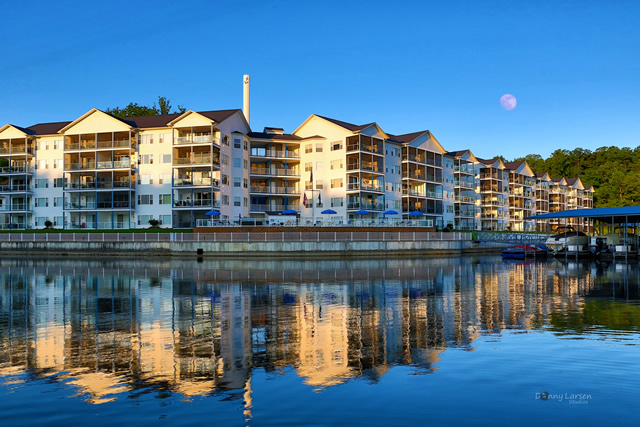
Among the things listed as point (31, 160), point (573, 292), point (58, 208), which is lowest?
point (573, 292)

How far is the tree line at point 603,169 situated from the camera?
14375 cm

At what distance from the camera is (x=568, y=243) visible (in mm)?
62688

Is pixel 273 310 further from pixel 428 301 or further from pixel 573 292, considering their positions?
pixel 573 292

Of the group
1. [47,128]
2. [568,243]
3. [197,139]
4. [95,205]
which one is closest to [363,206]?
[197,139]

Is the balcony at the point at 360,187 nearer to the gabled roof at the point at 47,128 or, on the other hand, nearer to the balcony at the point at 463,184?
the balcony at the point at 463,184

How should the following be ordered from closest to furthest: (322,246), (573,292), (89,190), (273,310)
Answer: (273,310), (573,292), (322,246), (89,190)

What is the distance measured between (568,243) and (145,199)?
56.0 m

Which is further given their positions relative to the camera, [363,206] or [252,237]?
[363,206]

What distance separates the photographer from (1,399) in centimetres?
891

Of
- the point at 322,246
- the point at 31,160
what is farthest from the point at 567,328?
the point at 31,160

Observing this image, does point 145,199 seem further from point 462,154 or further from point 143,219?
point 462,154

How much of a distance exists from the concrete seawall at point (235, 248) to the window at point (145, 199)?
47.3 ft

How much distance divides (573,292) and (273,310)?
15.3 m

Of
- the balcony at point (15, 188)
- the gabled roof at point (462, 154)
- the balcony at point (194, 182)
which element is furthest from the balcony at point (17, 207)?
the gabled roof at point (462, 154)
